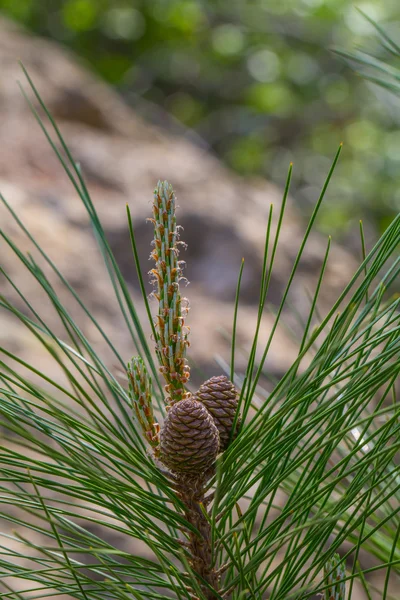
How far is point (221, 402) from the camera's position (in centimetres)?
35

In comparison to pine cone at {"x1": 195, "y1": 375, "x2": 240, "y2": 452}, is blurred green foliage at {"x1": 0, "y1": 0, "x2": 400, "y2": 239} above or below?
above

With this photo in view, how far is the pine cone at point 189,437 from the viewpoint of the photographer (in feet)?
1.03

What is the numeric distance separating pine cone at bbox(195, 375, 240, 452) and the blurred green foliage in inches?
70.4

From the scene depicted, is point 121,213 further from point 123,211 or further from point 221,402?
point 221,402

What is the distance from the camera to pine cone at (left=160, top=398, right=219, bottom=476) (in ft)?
1.03

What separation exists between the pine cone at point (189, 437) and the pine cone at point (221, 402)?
3 cm

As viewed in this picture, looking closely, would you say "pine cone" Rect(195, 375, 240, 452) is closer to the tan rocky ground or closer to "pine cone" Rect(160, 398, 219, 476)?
"pine cone" Rect(160, 398, 219, 476)

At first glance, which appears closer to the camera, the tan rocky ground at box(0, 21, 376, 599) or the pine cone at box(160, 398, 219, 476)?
the pine cone at box(160, 398, 219, 476)

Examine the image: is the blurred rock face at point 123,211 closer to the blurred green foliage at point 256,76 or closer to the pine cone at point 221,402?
the blurred green foliage at point 256,76

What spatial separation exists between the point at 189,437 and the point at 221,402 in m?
0.04

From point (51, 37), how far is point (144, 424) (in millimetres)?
2206

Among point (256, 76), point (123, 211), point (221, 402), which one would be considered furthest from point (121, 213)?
point (256, 76)

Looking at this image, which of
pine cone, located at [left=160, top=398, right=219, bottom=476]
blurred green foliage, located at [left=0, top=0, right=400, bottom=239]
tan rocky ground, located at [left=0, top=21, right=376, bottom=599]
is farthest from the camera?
blurred green foliage, located at [left=0, top=0, right=400, bottom=239]

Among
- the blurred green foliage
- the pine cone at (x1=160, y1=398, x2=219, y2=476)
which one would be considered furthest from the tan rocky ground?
the pine cone at (x1=160, y1=398, x2=219, y2=476)
